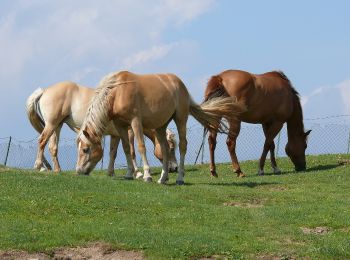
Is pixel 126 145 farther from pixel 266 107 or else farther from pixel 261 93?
pixel 266 107

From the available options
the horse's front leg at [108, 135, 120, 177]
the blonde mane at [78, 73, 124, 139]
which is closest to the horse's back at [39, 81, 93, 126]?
the horse's front leg at [108, 135, 120, 177]

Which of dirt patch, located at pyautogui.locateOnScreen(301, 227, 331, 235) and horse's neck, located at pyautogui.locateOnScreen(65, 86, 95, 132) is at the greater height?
horse's neck, located at pyautogui.locateOnScreen(65, 86, 95, 132)

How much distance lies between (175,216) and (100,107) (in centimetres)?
454

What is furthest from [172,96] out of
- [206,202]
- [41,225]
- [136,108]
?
[41,225]

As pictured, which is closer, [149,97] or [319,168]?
[149,97]

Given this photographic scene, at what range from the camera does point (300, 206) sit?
1495 cm

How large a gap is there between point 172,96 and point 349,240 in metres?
6.88

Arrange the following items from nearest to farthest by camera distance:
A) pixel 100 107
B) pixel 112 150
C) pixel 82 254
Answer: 1. pixel 82 254
2. pixel 100 107
3. pixel 112 150

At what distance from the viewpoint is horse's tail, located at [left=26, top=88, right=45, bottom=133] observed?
69.4 ft

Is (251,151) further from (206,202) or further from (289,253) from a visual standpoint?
(289,253)

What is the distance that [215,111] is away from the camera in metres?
19.1

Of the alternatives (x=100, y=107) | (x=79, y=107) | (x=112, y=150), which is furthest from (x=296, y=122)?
(x=100, y=107)

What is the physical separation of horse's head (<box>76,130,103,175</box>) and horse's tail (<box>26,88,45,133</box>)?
3.16 meters

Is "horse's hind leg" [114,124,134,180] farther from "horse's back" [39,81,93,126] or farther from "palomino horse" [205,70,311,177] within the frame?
"palomino horse" [205,70,311,177]
